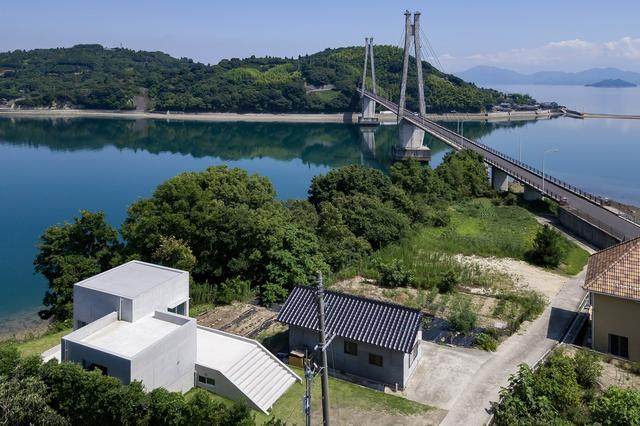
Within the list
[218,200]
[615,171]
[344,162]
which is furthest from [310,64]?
[218,200]

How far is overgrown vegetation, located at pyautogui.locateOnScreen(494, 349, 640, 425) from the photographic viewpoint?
9523 millimetres

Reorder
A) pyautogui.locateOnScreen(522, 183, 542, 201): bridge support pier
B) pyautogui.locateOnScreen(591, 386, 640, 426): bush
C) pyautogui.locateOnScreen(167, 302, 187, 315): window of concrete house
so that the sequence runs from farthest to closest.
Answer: pyautogui.locateOnScreen(522, 183, 542, 201): bridge support pier, pyautogui.locateOnScreen(167, 302, 187, 315): window of concrete house, pyautogui.locateOnScreen(591, 386, 640, 426): bush

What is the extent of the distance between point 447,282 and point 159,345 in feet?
35.5

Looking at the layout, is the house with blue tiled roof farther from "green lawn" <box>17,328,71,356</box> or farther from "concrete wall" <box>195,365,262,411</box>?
"green lawn" <box>17,328,71,356</box>

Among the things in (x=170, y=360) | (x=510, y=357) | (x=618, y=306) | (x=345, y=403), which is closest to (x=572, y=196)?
(x=618, y=306)

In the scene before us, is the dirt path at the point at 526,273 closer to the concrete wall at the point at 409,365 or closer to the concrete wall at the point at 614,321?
the concrete wall at the point at 614,321

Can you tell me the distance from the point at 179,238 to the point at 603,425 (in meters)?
13.9

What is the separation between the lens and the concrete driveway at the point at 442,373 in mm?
11805

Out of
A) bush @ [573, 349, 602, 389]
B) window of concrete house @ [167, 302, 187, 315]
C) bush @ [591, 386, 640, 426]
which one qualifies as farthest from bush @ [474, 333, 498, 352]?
window of concrete house @ [167, 302, 187, 315]

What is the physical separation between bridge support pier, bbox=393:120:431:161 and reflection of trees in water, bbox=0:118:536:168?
1.91 m

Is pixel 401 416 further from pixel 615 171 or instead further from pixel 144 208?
pixel 615 171

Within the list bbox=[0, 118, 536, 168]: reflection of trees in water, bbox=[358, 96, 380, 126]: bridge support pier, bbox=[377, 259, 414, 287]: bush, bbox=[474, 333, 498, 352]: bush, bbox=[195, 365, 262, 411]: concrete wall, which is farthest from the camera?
bbox=[358, 96, 380, 126]: bridge support pier

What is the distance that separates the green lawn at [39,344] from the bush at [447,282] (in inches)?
469

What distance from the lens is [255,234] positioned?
737 inches
